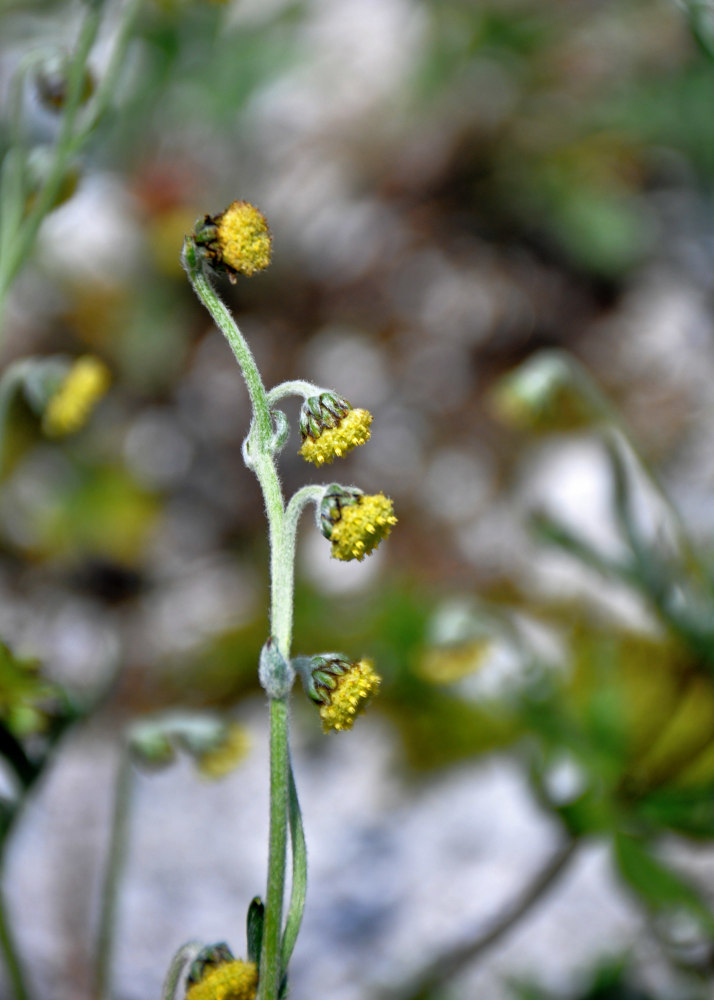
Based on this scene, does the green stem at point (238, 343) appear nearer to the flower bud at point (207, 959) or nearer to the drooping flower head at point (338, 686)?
the drooping flower head at point (338, 686)

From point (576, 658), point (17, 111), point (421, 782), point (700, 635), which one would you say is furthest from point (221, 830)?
point (17, 111)

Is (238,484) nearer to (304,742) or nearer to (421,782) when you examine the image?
(304,742)

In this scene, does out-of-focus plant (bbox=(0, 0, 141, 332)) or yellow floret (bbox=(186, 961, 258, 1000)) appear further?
out-of-focus plant (bbox=(0, 0, 141, 332))

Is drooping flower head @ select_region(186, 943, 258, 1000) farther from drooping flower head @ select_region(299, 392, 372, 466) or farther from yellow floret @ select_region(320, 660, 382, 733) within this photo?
drooping flower head @ select_region(299, 392, 372, 466)

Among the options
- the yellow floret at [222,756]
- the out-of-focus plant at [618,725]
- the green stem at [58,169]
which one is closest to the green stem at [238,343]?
the green stem at [58,169]

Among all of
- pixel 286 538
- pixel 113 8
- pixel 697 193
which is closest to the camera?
pixel 286 538

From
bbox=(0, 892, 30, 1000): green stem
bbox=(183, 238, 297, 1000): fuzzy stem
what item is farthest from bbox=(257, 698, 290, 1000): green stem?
bbox=(0, 892, 30, 1000): green stem
